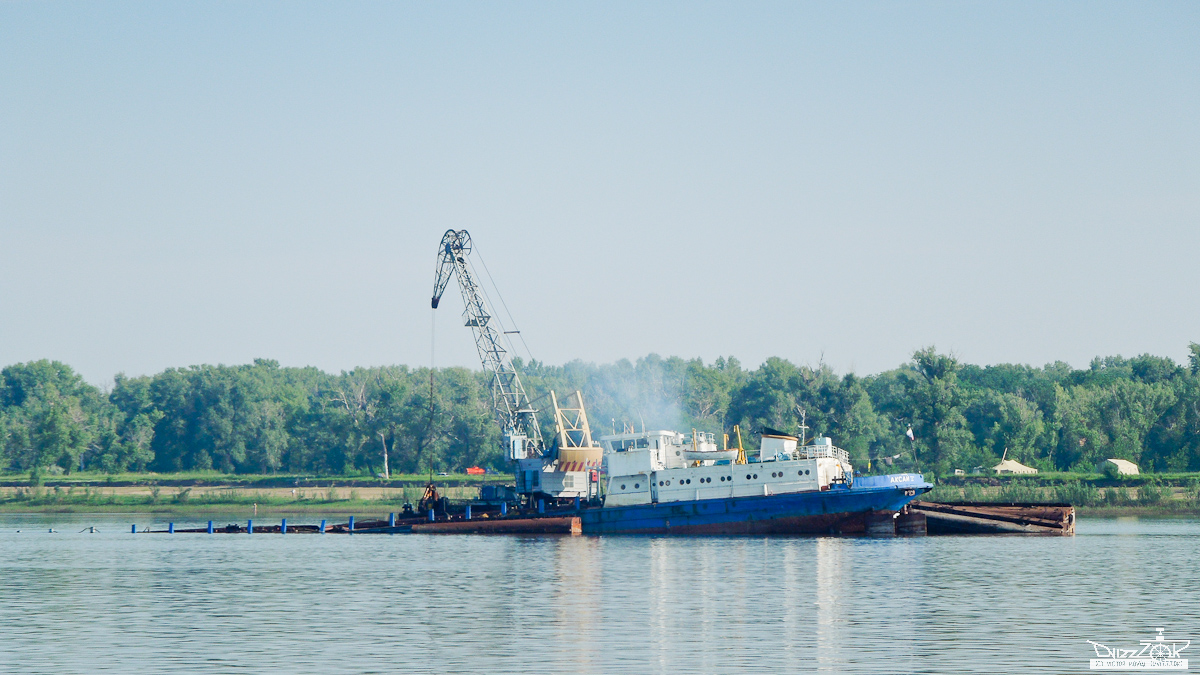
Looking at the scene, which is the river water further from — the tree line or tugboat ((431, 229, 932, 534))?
the tree line

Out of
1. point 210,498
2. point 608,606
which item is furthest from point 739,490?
point 210,498

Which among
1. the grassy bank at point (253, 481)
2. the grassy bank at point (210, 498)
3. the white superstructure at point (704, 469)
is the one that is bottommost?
the grassy bank at point (210, 498)

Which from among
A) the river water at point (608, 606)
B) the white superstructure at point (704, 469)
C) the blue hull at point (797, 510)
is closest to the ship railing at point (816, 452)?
the white superstructure at point (704, 469)

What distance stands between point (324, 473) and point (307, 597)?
12407 cm

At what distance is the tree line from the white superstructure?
26405 mm

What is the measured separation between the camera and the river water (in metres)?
31.7

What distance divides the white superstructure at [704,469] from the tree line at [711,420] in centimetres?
2641

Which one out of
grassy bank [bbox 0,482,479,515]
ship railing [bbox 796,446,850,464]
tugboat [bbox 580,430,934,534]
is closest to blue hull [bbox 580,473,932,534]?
tugboat [bbox 580,430,934,534]

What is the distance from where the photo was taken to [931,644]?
32969mm

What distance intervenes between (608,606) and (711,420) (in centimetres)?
12657

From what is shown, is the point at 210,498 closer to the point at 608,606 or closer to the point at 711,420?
the point at 711,420

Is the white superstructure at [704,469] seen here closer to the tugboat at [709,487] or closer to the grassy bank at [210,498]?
the tugboat at [709,487]

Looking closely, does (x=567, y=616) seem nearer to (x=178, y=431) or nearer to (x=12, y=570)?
(x=12, y=570)

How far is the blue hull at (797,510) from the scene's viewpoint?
72.9 m
